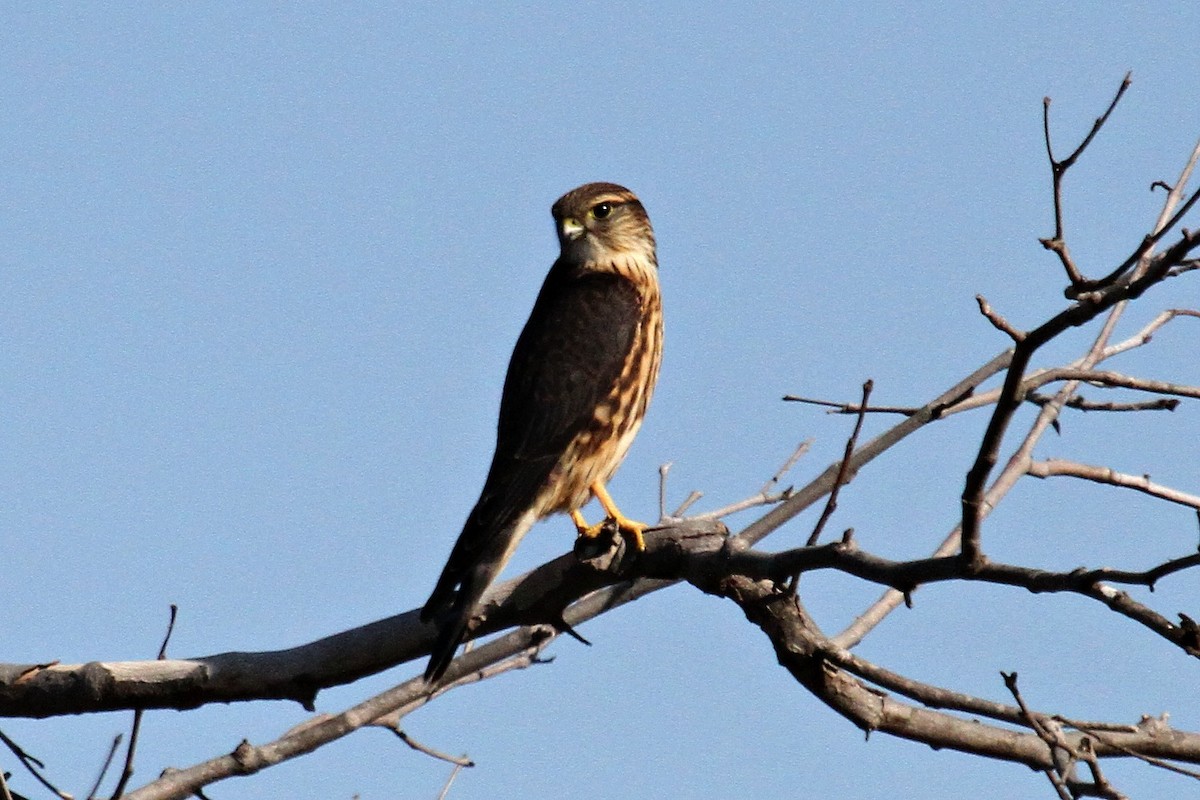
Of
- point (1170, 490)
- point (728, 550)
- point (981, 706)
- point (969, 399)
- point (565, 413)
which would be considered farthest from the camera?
point (565, 413)

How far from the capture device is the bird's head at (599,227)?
560 cm

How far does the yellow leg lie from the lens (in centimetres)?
381

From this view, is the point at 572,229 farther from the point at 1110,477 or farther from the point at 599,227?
the point at 1110,477

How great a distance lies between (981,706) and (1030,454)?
1497 millimetres

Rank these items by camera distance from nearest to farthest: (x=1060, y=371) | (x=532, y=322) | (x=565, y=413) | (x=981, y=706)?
(x=1060, y=371)
(x=981, y=706)
(x=565, y=413)
(x=532, y=322)

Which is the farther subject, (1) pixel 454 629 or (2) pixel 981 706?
(1) pixel 454 629

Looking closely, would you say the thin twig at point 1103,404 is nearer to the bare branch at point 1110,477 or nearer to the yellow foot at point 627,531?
the bare branch at point 1110,477

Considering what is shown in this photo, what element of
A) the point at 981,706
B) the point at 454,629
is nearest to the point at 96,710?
the point at 454,629

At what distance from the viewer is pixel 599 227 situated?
562 centimetres

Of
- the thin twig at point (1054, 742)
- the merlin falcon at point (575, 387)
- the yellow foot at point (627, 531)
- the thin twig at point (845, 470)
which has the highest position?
the merlin falcon at point (575, 387)

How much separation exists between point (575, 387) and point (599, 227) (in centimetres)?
97

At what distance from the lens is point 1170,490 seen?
12.0ft

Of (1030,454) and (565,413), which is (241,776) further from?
(1030,454)

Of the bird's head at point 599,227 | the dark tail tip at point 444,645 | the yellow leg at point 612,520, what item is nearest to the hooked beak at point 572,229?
the bird's head at point 599,227
